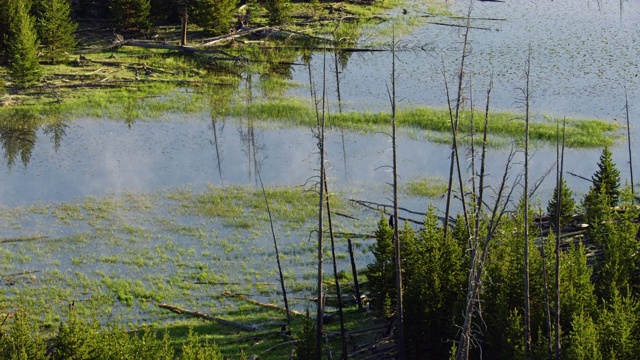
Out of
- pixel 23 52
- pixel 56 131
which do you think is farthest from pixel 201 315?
pixel 23 52

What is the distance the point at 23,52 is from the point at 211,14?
16960mm

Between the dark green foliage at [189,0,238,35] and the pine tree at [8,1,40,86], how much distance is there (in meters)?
14.1

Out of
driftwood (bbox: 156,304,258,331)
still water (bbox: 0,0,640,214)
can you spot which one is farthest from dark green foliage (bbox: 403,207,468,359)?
still water (bbox: 0,0,640,214)

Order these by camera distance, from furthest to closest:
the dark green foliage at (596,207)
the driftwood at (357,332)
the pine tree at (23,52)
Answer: the pine tree at (23,52) < the dark green foliage at (596,207) < the driftwood at (357,332)

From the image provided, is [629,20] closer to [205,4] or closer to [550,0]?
[550,0]

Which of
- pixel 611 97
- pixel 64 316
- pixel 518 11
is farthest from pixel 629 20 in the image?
pixel 64 316

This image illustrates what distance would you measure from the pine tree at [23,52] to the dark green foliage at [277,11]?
69.9 ft

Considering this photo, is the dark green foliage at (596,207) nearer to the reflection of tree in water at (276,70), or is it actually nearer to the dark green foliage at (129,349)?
the dark green foliage at (129,349)

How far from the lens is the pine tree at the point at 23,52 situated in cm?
Result: 5569

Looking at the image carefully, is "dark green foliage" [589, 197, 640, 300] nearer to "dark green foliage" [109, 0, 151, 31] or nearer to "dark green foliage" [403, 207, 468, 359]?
"dark green foliage" [403, 207, 468, 359]

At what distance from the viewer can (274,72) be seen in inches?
2552

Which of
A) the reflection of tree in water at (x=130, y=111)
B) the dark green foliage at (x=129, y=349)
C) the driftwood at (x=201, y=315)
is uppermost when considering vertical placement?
the reflection of tree in water at (x=130, y=111)

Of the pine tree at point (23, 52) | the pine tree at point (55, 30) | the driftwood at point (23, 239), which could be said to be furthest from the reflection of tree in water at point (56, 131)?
the driftwood at point (23, 239)

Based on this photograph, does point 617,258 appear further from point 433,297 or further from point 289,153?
point 289,153
